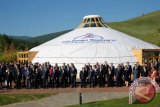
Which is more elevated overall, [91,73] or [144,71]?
[144,71]

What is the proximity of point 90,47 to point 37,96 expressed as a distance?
1207cm

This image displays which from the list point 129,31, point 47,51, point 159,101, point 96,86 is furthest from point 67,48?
point 129,31

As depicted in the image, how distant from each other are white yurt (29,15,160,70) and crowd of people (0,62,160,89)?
473cm

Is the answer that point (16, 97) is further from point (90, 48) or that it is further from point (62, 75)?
point (90, 48)

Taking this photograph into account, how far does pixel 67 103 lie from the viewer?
832 inches

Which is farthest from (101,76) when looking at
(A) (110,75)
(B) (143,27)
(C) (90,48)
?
(B) (143,27)

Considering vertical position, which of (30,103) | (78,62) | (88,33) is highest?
(88,33)

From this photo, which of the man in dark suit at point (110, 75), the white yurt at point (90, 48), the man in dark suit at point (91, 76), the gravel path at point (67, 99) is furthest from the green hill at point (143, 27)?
the gravel path at point (67, 99)

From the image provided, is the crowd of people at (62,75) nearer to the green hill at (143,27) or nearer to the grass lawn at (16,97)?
the grass lawn at (16,97)

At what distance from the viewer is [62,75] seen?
95.5ft

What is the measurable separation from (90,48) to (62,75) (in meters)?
6.65

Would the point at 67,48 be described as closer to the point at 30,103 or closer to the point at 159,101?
the point at 30,103

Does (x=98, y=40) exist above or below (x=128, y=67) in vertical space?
above

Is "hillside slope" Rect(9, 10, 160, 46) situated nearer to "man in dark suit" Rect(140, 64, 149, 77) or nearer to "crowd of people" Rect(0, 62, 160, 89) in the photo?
"crowd of people" Rect(0, 62, 160, 89)
